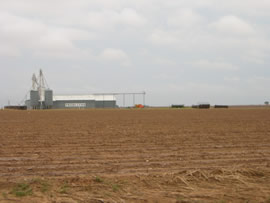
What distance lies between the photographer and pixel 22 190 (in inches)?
263

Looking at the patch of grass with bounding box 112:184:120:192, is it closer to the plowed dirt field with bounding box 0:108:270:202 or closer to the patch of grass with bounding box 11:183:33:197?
the plowed dirt field with bounding box 0:108:270:202

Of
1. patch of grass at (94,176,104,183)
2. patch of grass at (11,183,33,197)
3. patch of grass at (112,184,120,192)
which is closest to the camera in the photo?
patch of grass at (11,183,33,197)

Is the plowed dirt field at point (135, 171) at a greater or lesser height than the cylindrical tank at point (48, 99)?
lesser

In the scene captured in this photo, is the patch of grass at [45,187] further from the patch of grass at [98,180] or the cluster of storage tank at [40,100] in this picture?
the cluster of storage tank at [40,100]

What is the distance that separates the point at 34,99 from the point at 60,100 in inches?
401

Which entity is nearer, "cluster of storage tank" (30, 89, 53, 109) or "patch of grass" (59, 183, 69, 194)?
"patch of grass" (59, 183, 69, 194)

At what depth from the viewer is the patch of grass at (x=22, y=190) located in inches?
254

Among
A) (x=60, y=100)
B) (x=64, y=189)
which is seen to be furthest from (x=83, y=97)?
(x=64, y=189)

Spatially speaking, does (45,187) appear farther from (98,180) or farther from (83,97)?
(83,97)

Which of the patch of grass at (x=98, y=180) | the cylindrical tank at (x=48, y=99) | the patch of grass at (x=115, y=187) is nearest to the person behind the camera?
the patch of grass at (x=115, y=187)

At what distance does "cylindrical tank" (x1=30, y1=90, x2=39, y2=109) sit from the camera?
327 ft

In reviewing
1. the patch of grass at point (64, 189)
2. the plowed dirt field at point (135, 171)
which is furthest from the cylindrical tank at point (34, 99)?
the patch of grass at point (64, 189)

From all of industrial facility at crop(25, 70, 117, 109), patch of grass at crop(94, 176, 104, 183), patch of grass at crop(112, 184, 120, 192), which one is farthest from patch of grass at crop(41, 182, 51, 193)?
industrial facility at crop(25, 70, 117, 109)

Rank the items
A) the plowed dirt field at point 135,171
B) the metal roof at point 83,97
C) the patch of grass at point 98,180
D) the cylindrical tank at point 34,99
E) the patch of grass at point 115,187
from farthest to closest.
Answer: the metal roof at point 83,97
the cylindrical tank at point 34,99
the patch of grass at point 98,180
the patch of grass at point 115,187
the plowed dirt field at point 135,171
